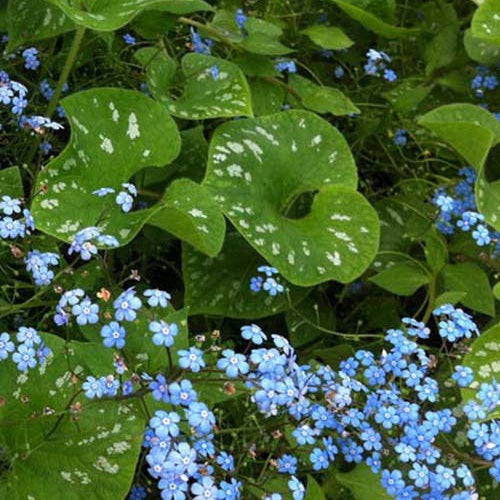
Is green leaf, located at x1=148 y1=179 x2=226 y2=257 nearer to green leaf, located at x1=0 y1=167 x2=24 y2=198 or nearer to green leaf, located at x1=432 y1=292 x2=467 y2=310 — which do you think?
green leaf, located at x1=0 y1=167 x2=24 y2=198

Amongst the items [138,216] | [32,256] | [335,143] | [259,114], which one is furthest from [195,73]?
[32,256]

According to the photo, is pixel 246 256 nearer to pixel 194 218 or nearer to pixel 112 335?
pixel 194 218

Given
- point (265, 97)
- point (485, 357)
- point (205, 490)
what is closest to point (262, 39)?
point (265, 97)

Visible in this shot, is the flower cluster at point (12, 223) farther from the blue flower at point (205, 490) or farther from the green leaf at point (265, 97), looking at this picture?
the green leaf at point (265, 97)

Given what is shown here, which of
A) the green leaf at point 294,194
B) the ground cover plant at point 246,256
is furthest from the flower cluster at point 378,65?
the green leaf at point 294,194

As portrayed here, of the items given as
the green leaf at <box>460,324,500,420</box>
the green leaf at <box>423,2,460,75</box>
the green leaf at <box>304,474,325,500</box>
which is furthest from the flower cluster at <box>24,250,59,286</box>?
the green leaf at <box>423,2,460,75</box>
